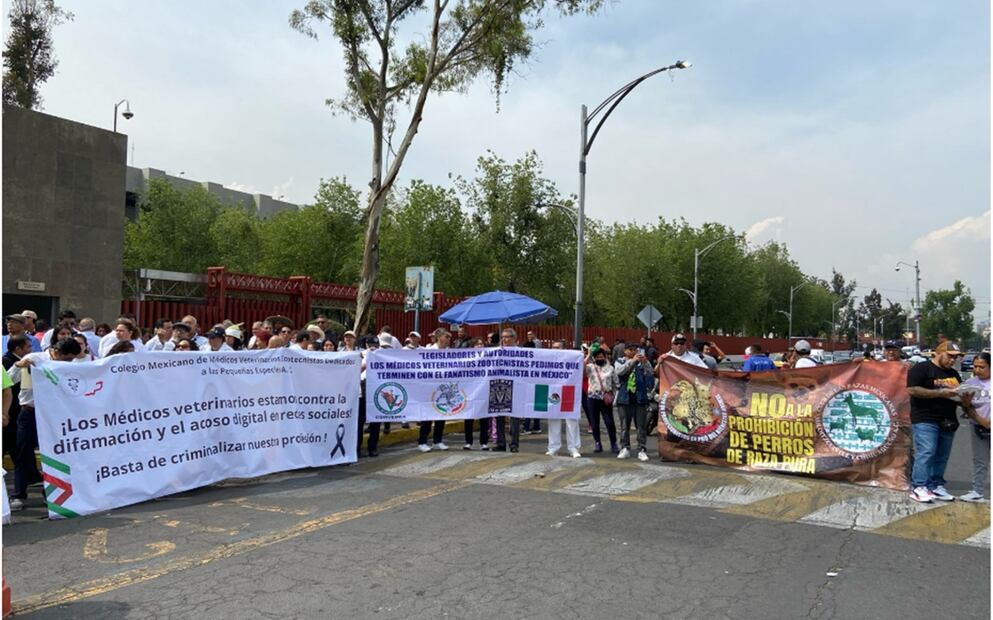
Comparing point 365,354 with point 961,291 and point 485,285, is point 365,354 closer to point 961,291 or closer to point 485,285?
point 485,285

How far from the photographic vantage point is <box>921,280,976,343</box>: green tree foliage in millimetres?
109562

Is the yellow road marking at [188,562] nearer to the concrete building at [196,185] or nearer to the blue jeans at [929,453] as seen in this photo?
the blue jeans at [929,453]

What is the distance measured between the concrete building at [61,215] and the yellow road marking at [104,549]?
12.7 meters

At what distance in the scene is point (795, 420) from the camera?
30.7 ft

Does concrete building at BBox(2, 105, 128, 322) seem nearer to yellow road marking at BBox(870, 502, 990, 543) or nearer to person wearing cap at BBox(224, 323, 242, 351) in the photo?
person wearing cap at BBox(224, 323, 242, 351)

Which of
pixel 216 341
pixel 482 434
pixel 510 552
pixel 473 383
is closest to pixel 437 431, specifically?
pixel 473 383

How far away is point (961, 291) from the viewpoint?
369 feet

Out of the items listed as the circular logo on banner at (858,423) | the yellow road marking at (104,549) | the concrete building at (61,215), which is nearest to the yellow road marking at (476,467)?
the yellow road marking at (104,549)

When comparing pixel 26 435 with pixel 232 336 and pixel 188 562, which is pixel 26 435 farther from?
pixel 232 336

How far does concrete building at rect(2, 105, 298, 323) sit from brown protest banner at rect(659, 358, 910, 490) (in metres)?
14.3

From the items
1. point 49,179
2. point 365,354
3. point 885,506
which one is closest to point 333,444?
point 365,354

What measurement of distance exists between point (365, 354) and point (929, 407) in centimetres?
687

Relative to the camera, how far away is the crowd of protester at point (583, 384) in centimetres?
753

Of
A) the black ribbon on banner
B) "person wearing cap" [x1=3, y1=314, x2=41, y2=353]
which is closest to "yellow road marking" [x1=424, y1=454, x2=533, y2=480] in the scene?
the black ribbon on banner
